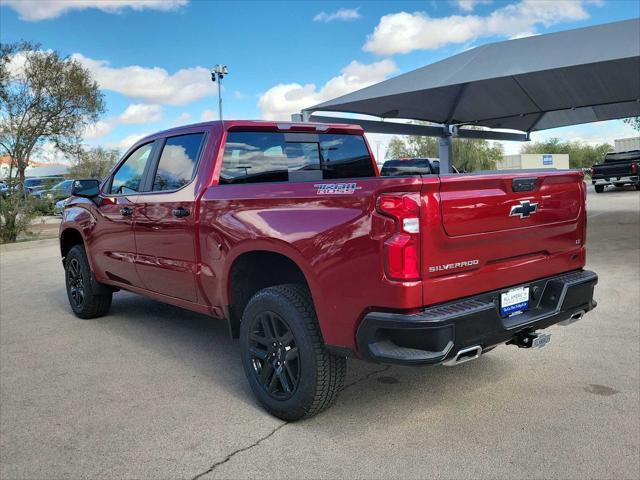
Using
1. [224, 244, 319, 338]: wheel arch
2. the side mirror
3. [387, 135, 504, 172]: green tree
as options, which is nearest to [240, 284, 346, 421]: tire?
[224, 244, 319, 338]: wheel arch

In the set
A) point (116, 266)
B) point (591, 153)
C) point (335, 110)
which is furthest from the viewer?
point (591, 153)

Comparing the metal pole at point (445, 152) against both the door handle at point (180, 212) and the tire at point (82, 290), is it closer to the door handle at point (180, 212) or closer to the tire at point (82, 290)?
the tire at point (82, 290)

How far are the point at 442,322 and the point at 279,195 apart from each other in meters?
1.29

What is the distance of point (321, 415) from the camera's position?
361 centimetres

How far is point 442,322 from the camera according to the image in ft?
9.12

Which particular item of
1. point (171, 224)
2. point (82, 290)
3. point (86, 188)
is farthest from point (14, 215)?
point (171, 224)

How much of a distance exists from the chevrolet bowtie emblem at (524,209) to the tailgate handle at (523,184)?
8 centimetres

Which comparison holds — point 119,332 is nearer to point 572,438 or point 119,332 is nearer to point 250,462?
point 250,462

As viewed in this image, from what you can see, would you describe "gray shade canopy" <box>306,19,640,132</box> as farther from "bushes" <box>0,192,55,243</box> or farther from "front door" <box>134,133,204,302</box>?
"bushes" <box>0,192,55,243</box>

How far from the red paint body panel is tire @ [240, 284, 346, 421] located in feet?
0.60

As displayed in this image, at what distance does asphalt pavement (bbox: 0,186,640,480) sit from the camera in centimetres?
298

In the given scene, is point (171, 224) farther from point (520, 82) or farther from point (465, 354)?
point (520, 82)

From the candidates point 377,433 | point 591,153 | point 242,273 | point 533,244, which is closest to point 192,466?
point 377,433

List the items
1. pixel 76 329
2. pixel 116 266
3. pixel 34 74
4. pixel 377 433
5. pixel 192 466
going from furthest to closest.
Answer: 1. pixel 34 74
2. pixel 76 329
3. pixel 116 266
4. pixel 377 433
5. pixel 192 466
